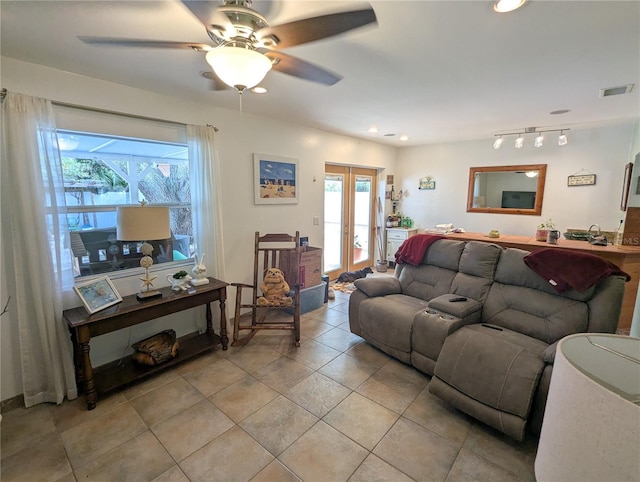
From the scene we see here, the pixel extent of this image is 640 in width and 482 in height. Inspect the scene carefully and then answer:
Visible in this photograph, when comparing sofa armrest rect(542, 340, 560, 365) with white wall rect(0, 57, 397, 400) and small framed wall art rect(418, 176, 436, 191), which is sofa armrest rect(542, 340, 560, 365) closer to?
white wall rect(0, 57, 397, 400)

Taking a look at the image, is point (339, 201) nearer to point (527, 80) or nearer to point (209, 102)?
point (209, 102)

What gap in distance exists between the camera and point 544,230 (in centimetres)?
424

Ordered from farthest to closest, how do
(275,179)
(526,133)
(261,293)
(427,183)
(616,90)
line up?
(427,183) → (526,133) → (275,179) → (261,293) → (616,90)

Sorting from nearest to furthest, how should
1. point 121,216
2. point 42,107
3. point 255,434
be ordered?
point 255,434, point 42,107, point 121,216

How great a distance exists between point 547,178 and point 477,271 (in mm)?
3006

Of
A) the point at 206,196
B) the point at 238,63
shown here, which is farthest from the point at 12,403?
the point at 238,63

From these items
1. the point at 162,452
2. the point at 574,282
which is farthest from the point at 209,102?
the point at 574,282

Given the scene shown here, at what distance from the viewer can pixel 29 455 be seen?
1.78 m

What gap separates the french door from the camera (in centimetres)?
512

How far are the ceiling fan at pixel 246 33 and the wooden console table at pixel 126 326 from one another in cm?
180

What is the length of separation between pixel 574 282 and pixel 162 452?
3.07m

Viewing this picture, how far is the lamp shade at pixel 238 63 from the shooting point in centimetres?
129

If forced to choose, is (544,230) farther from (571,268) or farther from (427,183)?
(571,268)

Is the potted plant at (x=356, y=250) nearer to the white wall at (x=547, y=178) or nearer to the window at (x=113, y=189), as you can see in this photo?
the white wall at (x=547, y=178)
